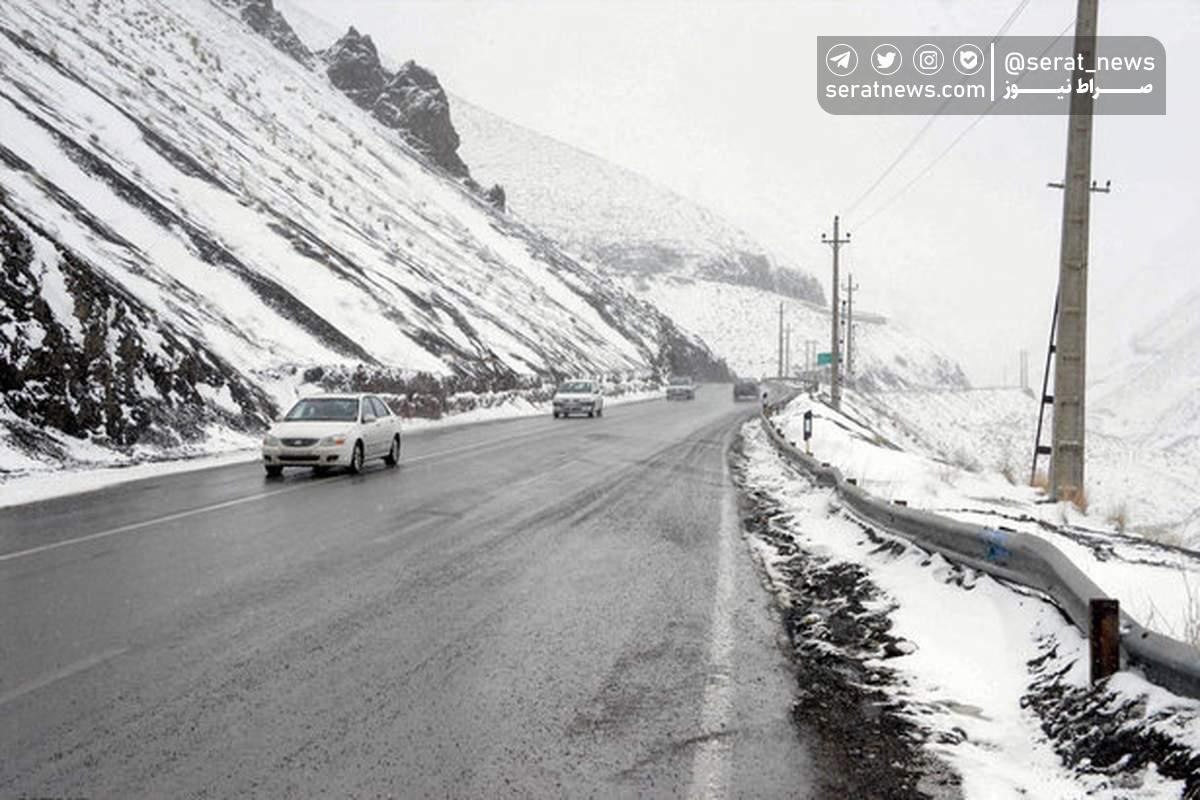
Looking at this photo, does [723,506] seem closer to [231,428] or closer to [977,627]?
[977,627]

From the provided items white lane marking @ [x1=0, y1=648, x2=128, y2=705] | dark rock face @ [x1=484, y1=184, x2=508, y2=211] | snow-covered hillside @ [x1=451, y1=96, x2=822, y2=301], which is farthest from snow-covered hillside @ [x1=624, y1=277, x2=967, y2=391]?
white lane marking @ [x1=0, y1=648, x2=128, y2=705]

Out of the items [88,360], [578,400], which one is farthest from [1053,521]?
[578,400]

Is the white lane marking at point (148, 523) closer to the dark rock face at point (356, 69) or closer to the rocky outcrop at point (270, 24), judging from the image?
the rocky outcrop at point (270, 24)

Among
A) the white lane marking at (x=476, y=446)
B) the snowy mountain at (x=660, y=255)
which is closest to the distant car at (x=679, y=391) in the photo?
the white lane marking at (x=476, y=446)

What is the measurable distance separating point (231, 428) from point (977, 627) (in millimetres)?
20246

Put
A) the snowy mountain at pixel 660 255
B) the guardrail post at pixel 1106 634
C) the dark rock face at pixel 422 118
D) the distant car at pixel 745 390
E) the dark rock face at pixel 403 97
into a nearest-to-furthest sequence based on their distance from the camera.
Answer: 1. the guardrail post at pixel 1106 634
2. the distant car at pixel 745 390
3. the dark rock face at pixel 422 118
4. the dark rock face at pixel 403 97
5. the snowy mountain at pixel 660 255

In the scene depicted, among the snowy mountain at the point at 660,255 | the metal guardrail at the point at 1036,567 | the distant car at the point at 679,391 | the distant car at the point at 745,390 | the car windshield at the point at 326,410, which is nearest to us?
the metal guardrail at the point at 1036,567

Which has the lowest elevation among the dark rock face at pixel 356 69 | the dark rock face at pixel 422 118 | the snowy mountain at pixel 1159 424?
the snowy mountain at pixel 1159 424

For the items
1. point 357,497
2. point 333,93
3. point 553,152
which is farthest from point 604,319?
point 553,152

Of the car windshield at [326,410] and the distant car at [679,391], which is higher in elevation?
the car windshield at [326,410]

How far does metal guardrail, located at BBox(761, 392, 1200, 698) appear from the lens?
14.0 feet

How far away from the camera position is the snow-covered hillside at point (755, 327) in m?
154

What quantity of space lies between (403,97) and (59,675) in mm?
93437

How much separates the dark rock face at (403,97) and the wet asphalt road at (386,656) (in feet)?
268
